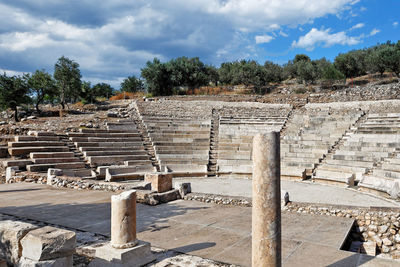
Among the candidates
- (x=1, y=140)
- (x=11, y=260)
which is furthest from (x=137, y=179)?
(x=11, y=260)

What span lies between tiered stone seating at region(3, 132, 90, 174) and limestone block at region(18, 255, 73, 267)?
37.6 ft

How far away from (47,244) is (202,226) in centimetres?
390

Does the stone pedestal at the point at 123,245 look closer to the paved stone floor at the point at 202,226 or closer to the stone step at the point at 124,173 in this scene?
the paved stone floor at the point at 202,226

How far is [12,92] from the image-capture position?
85.8 ft

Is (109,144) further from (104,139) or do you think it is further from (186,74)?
(186,74)

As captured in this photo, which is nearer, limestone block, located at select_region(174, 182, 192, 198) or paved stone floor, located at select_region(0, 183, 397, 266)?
paved stone floor, located at select_region(0, 183, 397, 266)

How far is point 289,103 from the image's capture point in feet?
89.7

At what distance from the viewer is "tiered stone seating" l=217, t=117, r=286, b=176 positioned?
16875 mm

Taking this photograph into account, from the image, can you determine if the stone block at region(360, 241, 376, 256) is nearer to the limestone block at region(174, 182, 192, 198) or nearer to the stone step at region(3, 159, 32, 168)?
the limestone block at region(174, 182, 192, 198)

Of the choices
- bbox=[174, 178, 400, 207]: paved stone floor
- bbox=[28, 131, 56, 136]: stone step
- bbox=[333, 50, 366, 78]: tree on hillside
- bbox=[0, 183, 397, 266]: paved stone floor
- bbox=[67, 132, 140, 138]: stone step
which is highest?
bbox=[333, 50, 366, 78]: tree on hillside

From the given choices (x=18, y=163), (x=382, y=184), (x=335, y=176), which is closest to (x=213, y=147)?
(x=335, y=176)

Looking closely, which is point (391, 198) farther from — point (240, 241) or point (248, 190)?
point (240, 241)

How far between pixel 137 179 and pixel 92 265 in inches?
423

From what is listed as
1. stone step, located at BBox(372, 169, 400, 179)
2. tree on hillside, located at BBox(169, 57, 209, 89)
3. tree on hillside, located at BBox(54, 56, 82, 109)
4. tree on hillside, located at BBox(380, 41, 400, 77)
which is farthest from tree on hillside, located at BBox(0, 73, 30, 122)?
tree on hillside, located at BBox(380, 41, 400, 77)
